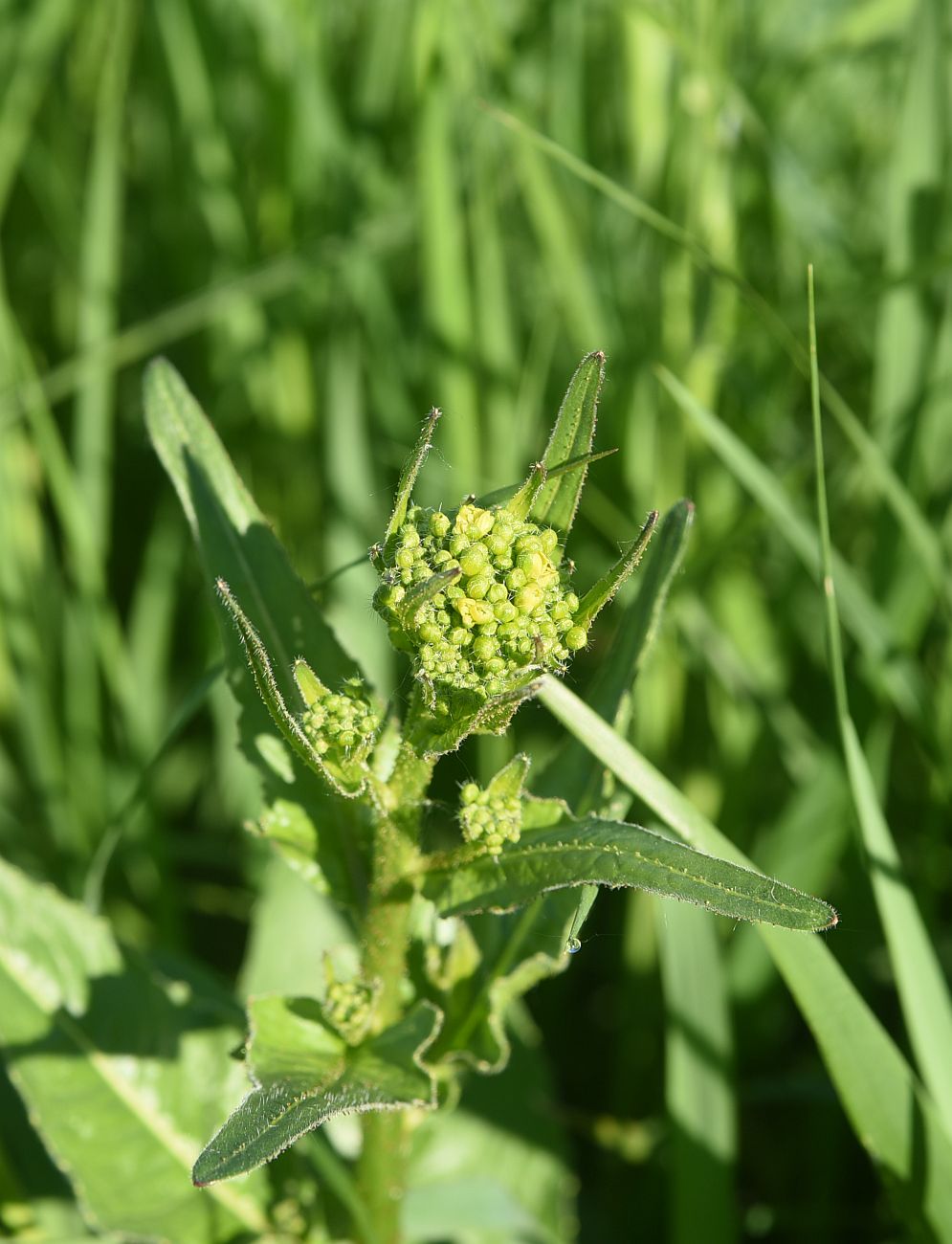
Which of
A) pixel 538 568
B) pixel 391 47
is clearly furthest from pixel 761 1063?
pixel 391 47

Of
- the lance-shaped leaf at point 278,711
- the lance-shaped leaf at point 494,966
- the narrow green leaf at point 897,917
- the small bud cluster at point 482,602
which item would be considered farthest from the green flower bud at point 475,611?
the narrow green leaf at point 897,917

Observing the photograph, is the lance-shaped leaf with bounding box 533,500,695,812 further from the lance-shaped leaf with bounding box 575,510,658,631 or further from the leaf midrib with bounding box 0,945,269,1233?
the leaf midrib with bounding box 0,945,269,1233

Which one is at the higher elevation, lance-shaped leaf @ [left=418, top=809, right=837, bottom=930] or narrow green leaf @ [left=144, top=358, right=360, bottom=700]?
narrow green leaf @ [left=144, top=358, right=360, bottom=700]

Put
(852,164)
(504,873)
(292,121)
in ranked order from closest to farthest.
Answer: (504,873) → (292,121) → (852,164)

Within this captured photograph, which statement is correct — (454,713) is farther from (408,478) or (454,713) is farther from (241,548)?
(241,548)

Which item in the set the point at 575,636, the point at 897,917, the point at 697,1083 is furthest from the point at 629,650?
the point at 697,1083

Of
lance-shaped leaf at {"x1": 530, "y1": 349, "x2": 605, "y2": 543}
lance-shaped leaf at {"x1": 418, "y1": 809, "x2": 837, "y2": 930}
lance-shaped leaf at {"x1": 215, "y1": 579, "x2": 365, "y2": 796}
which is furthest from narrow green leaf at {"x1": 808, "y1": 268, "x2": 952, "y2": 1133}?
lance-shaped leaf at {"x1": 215, "y1": 579, "x2": 365, "y2": 796}

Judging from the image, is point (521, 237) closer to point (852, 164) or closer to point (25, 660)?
point (852, 164)
